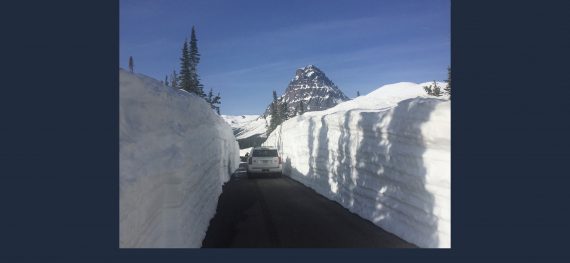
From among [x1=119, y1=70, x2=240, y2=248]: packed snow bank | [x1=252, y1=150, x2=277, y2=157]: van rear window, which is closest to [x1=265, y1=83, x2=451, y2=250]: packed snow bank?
[x1=119, y1=70, x2=240, y2=248]: packed snow bank

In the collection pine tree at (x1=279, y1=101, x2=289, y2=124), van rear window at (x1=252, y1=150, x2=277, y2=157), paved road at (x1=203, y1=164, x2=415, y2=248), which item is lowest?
paved road at (x1=203, y1=164, x2=415, y2=248)

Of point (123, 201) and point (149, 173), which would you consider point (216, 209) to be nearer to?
point (149, 173)

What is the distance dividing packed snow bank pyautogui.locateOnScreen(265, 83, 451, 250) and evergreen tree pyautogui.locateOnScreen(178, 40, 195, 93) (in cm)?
3813

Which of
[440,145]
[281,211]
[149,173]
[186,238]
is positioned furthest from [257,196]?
[149,173]

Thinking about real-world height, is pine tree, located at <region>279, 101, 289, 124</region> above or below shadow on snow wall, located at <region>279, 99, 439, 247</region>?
above

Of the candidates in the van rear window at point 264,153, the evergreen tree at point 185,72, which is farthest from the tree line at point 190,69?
the van rear window at point 264,153

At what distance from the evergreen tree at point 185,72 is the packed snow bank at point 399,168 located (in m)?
38.1

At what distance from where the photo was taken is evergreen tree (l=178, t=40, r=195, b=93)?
5170 centimetres

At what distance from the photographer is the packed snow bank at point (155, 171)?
5281 mm

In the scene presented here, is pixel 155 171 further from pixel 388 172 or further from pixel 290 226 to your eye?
pixel 388 172

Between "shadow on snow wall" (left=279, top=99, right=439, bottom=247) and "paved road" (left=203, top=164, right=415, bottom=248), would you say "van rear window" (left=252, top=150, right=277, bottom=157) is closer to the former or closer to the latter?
"shadow on snow wall" (left=279, top=99, right=439, bottom=247)

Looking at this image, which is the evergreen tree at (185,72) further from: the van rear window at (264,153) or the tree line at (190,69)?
the van rear window at (264,153)

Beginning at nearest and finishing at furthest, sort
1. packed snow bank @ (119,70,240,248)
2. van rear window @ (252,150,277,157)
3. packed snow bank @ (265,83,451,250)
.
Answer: packed snow bank @ (119,70,240,248)
packed snow bank @ (265,83,451,250)
van rear window @ (252,150,277,157)

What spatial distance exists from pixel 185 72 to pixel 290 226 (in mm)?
45310
